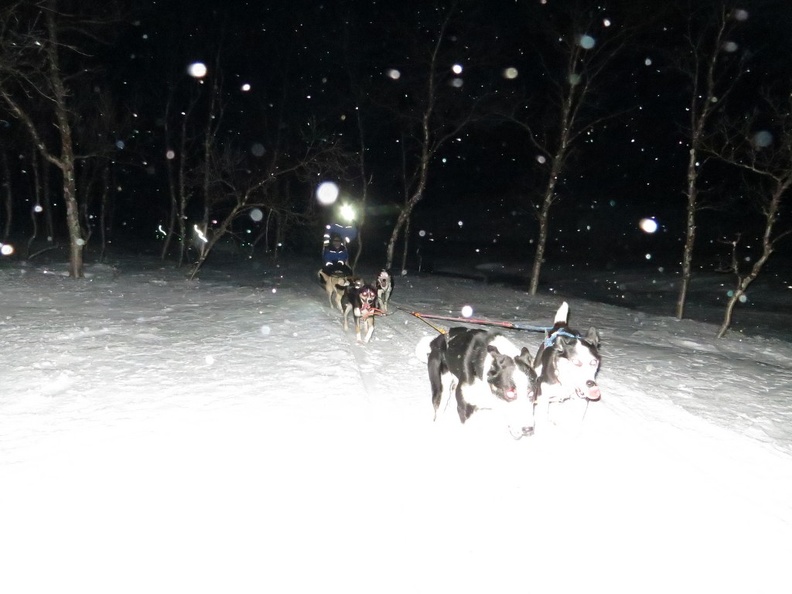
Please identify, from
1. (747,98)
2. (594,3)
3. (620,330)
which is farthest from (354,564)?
(747,98)

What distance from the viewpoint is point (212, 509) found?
3857 millimetres

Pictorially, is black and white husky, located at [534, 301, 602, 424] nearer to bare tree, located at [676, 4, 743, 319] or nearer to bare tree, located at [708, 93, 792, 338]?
bare tree, located at [708, 93, 792, 338]

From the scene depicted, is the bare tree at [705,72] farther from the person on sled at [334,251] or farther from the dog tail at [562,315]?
the dog tail at [562,315]

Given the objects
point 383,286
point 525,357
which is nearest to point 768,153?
point 383,286

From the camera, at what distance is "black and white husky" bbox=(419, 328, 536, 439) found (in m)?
4.41

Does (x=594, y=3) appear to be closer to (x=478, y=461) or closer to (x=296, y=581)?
(x=478, y=461)

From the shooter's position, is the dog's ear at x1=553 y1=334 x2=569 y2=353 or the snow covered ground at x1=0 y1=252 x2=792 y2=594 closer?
the snow covered ground at x1=0 y1=252 x2=792 y2=594

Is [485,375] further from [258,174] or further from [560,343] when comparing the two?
[258,174]

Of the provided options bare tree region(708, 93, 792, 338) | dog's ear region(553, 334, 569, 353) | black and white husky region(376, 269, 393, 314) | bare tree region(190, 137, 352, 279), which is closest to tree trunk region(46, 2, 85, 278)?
bare tree region(190, 137, 352, 279)

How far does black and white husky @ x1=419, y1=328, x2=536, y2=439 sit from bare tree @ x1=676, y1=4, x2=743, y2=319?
13719 millimetres

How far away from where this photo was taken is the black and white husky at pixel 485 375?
4.41 metres

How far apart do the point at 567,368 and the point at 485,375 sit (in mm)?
769

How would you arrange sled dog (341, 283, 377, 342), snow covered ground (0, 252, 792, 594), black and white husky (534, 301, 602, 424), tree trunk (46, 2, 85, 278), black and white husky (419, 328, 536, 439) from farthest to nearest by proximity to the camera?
tree trunk (46, 2, 85, 278), sled dog (341, 283, 377, 342), black and white husky (534, 301, 602, 424), black and white husky (419, 328, 536, 439), snow covered ground (0, 252, 792, 594)

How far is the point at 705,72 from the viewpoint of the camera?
1694 centimetres
